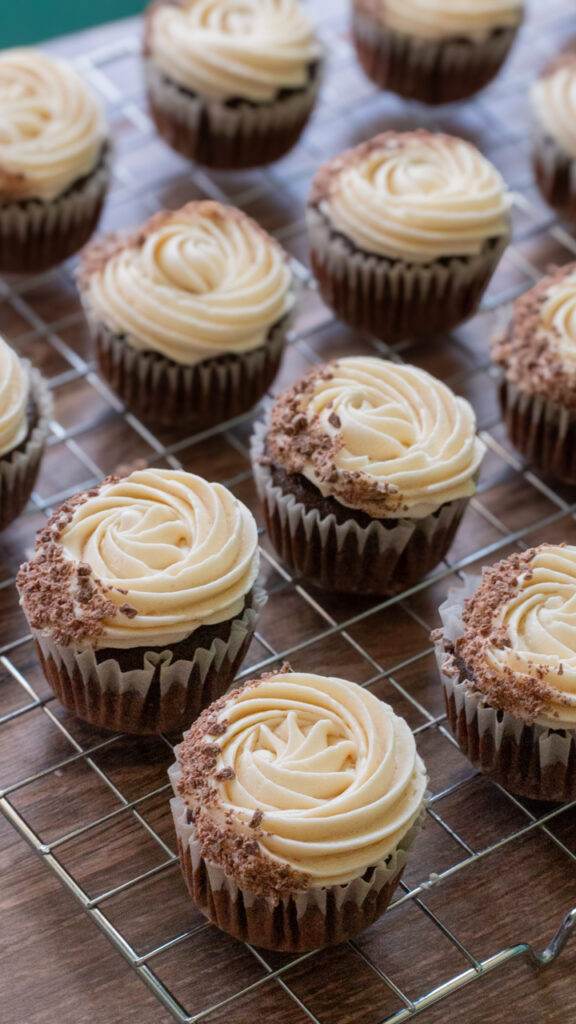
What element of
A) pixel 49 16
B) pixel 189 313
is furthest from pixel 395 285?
pixel 49 16

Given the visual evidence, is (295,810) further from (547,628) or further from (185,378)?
(185,378)

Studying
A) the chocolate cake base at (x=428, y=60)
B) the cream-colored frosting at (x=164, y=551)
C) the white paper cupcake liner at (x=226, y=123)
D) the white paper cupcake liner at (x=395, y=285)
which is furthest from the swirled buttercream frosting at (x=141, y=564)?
the chocolate cake base at (x=428, y=60)

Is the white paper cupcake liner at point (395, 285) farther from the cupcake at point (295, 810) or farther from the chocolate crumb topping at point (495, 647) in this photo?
the cupcake at point (295, 810)

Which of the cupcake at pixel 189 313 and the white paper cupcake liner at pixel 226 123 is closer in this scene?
the cupcake at pixel 189 313

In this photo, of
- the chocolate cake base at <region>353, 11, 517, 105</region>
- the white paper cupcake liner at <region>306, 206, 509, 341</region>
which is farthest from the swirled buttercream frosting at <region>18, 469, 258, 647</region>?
the chocolate cake base at <region>353, 11, 517, 105</region>

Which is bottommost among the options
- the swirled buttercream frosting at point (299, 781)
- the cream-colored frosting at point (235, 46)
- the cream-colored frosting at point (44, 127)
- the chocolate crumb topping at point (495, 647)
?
the swirled buttercream frosting at point (299, 781)
